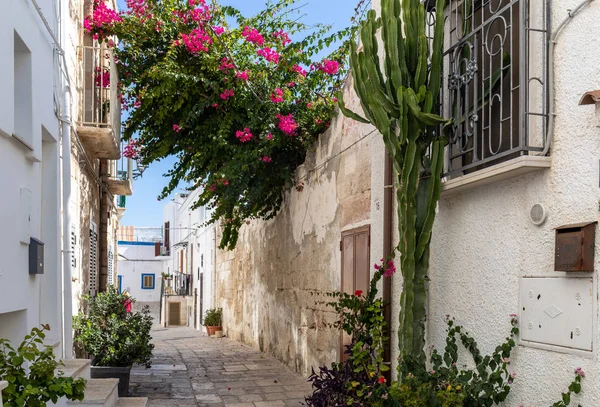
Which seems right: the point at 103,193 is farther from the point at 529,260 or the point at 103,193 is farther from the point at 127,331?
the point at 529,260

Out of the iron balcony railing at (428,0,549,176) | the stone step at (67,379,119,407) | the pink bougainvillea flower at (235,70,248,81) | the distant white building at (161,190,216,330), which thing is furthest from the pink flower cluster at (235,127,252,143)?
the distant white building at (161,190,216,330)

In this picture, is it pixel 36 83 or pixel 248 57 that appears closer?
pixel 36 83

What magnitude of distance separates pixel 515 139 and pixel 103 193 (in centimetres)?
886

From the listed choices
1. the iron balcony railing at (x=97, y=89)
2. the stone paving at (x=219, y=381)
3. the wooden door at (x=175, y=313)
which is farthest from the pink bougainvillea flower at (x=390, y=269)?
the wooden door at (x=175, y=313)

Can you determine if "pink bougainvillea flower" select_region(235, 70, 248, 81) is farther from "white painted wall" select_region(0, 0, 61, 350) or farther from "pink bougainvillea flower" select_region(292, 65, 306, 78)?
"white painted wall" select_region(0, 0, 61, 350)

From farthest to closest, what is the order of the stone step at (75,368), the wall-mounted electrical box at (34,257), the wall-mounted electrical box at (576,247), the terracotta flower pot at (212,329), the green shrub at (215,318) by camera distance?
the green shrub at (215,318)
the terracotta flower pot at (212,329)
the stone step at (75,368)
the wall-mounted electrical box at (34,257)
the wall-mounted electrical box at (576,247)

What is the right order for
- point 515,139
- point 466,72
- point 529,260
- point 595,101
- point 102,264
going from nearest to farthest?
point 595,101
point 529,260
point 515,139
point 466,72
point 102,264

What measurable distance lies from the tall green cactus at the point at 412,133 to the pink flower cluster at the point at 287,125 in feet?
13.2

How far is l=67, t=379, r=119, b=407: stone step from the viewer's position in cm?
524

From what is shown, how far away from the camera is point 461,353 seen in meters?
4.42

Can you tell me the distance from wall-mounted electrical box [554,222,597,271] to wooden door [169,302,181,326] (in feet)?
87.5

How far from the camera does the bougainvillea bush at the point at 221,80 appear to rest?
8.85m

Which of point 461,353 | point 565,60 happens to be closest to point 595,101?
point 565,60

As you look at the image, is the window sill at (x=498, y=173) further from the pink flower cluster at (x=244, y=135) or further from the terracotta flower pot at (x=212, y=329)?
the terracotta flower pot at (x=212, y=329)
